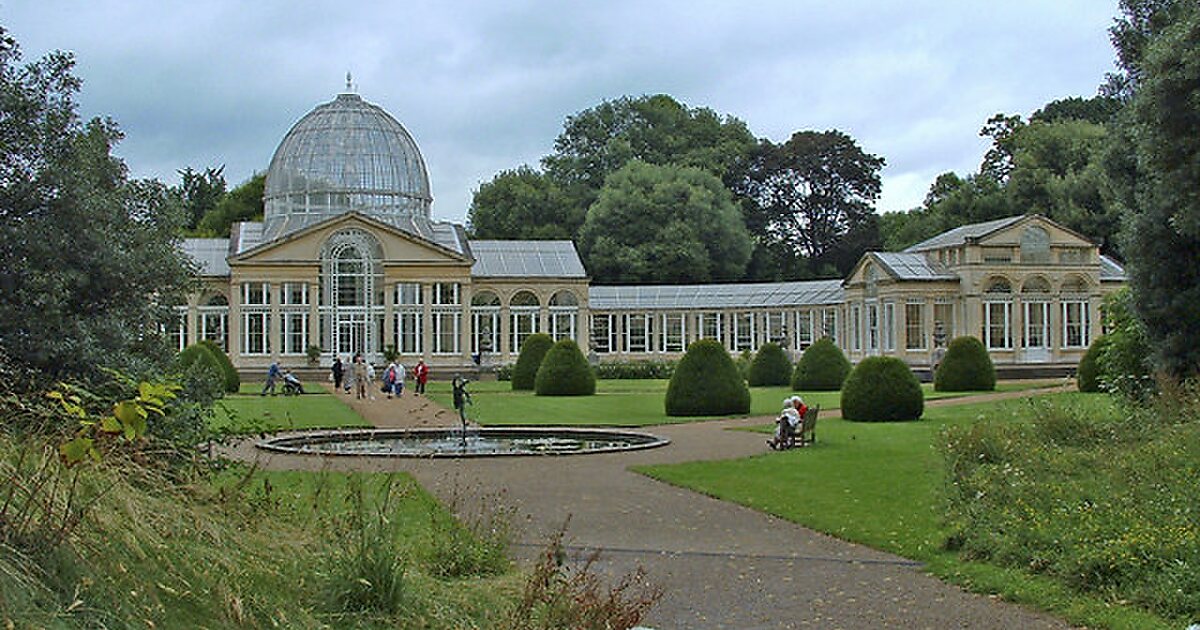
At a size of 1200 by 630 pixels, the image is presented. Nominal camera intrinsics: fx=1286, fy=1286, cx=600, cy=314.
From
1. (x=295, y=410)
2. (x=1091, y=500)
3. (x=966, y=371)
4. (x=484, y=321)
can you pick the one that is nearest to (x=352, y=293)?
(x=484, y=321)

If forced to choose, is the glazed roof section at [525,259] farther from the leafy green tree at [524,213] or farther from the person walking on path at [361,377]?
the person walking on path at [361,377]

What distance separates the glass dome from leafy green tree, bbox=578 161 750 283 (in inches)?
410

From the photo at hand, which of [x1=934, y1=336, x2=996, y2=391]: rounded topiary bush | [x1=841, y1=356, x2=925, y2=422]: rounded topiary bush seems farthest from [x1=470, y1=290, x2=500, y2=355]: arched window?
[x1=841, y1=356, x2=925, y2=422]: rounded topiary bush

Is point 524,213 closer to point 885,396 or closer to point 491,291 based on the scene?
point 491,291

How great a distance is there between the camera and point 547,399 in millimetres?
34844

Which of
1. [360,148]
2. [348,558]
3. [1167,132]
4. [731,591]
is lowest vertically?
[731,591]

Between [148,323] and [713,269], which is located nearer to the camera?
[148,323]

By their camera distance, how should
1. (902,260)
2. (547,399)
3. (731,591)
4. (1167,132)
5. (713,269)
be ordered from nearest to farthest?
(731,591) < (1167,132) < (547,399) < (902,260) < (713,269)

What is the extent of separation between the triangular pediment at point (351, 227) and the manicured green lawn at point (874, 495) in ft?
111

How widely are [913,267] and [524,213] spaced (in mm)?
25850

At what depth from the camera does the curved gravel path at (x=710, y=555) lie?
27.8ft

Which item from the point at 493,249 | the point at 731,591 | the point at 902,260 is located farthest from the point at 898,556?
the point at 493,249

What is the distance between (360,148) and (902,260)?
953 inches

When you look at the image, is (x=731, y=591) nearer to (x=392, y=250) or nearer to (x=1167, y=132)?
(x=1167, y=132)
